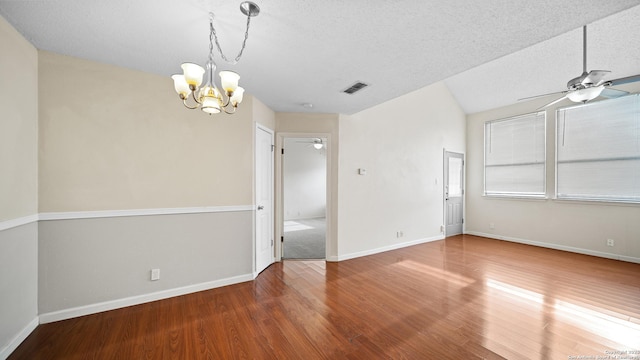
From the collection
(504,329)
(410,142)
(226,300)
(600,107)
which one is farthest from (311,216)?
(600,107)

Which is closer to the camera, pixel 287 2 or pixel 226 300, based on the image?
pixel 287 2

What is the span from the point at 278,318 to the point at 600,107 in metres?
6.37

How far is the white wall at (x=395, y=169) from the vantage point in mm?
4281

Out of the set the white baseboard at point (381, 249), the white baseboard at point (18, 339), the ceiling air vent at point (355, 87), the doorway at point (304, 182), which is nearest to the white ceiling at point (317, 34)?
the ceiling air vent at point (355, 87)

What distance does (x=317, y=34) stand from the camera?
1903mm

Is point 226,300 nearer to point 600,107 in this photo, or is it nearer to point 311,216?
point 311,216

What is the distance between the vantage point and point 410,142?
515 cm

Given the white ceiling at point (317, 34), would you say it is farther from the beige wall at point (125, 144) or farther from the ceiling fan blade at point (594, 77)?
the ceiling fan blade at point (594, 77)

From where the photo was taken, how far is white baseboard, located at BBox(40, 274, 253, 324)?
2285 mm

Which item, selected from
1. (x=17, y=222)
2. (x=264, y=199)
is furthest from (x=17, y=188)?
(x=264, y=199)

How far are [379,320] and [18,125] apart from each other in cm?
363

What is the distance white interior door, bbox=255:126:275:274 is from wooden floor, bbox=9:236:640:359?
312mm

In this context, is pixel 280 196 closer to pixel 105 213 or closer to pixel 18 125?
pixel 105 213

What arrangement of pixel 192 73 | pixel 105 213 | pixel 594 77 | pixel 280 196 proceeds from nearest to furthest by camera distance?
pixel 192 73 → pixel 594 77 → pixel 105 213 → pixel 280 196
